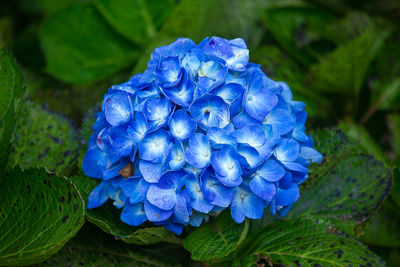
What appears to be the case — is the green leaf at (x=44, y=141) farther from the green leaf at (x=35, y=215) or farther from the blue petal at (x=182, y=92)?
the blue petal at (x=182, y=92)

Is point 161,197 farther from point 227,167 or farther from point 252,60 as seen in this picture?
point 252,60

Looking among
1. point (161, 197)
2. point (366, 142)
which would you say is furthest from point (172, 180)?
point (366, 142)

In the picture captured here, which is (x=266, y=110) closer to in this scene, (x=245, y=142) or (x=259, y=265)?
(x=245, y=142)

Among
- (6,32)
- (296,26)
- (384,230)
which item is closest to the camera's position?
(384,230)

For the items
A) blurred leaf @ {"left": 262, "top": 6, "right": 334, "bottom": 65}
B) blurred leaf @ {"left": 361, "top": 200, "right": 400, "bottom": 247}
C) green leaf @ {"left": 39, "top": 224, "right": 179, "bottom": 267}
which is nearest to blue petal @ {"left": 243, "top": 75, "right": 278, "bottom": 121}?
green leaf @ {"left": 39, "top": 224, "right": 179, "bottom": 267}

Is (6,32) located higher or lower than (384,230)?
lower

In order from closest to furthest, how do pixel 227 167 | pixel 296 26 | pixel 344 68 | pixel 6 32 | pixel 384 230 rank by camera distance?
pixel 227 167 < pixel 384 230 < pixel 344 68 < pixel 296 26 < pixel 6 32
